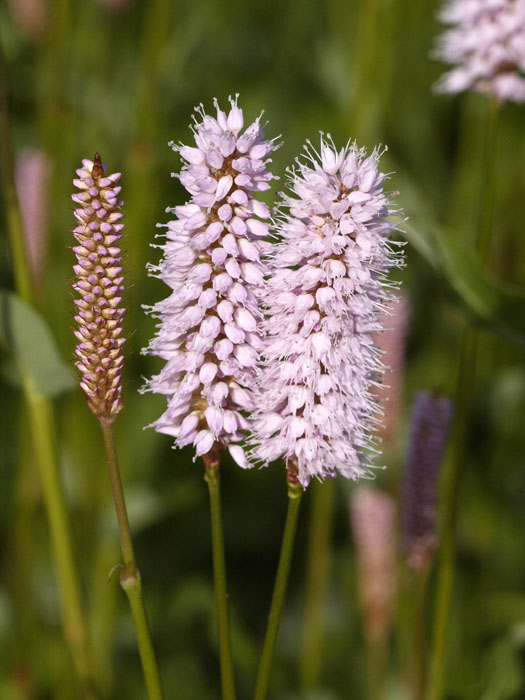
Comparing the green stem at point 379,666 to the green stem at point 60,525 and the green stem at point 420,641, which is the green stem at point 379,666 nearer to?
the green stem at point 420,641

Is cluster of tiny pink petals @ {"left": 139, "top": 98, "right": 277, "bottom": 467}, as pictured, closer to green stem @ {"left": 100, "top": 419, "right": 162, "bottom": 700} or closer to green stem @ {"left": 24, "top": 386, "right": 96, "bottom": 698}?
green stem @ {"left": 100, "top": 419, "right": 162, "bottom": 700}

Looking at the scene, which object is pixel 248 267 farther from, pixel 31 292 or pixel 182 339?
pixel 31 292

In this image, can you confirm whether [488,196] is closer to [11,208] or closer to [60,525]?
[11,208]

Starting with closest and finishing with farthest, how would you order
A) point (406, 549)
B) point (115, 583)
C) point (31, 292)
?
point (31, 292) → point (406, 549) → point (115, 583)

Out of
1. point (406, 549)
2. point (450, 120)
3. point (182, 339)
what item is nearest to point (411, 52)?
point (450, 120)

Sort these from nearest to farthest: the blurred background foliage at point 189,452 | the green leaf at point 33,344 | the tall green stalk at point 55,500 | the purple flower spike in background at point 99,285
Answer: the purple flower spike in background at point 99,285, the green leaf at point 33,344, the tall green stalk at point 55,500, the blurred background foliage at point 189,452

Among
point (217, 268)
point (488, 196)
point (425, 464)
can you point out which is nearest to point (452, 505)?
point (425, 464)

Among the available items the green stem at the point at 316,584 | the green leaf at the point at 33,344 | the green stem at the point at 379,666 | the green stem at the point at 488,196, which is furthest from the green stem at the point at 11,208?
the green stem at the point at 379,666
